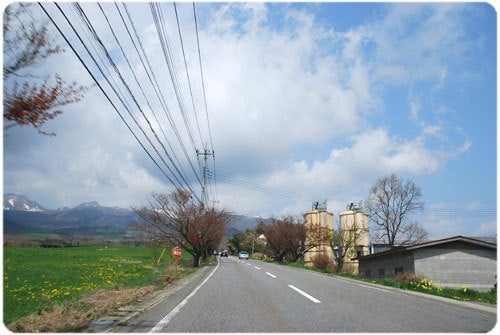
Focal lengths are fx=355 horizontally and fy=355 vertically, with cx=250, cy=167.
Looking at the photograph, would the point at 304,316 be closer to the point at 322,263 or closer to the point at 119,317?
the point at 119,317

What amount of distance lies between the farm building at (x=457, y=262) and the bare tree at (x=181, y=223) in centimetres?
1667

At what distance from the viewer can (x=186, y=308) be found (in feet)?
25.5

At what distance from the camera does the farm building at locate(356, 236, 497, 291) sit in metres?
21.9

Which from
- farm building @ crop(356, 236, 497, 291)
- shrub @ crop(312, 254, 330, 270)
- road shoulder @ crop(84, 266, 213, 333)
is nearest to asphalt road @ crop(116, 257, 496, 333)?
road shoulder @ crop(84, 266, 213, 333)

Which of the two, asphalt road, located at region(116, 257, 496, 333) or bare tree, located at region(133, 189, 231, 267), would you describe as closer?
asphalt road, located at region(116, 257, 496, 333)

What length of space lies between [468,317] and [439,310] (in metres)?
0.80

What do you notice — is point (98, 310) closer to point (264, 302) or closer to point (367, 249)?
point (264, 302)

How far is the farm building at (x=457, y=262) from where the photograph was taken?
71.8 ft

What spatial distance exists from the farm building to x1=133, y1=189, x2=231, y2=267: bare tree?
656 inches

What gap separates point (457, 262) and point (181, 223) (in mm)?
20934

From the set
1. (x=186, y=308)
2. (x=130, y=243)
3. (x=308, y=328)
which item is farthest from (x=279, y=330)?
(x=130, y=243)

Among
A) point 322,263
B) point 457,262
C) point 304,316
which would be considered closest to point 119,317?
point 304,316

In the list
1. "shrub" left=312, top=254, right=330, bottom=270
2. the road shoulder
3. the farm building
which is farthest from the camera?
"shrub" left=312, top=254, right=330, bottom=270

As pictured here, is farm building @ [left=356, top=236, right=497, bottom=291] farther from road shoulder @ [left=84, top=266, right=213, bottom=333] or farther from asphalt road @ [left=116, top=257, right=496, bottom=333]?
road shoulder @ [left=84, top=266, right=213, bottom=333]
